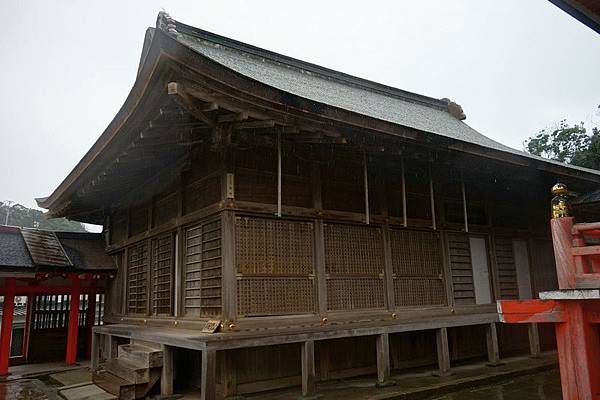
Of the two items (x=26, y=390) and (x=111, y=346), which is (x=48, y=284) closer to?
(x=26, y=390)

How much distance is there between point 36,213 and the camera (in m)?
64.0

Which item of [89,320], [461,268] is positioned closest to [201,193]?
[461,268]

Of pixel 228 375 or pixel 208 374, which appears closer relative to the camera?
pixel 208 374

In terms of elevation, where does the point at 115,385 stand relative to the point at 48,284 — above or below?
below

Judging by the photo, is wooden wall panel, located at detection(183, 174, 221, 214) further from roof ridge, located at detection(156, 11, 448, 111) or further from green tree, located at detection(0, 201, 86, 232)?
green tree, located at detection(0, 201, 86, 232)

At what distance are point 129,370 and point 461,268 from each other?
618cm

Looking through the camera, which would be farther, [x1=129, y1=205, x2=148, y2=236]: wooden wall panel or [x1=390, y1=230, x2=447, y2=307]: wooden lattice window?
[x1=129, y1=205, x2=148, y2=236]: wooden wall panel

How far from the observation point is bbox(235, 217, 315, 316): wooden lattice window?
627cm

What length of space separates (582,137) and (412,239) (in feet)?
94.5

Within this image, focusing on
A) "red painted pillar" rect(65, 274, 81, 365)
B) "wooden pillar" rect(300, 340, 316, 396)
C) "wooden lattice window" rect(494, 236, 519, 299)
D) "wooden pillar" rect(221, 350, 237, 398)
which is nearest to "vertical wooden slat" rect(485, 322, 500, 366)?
"wooden lattice window" rect(494, 236, 519, 299)

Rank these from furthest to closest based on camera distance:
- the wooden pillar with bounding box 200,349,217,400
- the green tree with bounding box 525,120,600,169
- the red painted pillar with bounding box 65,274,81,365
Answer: the green tree with bounding box 525,120,600,169 < the red painted pillar with bounding box 65,274,81,365 < the wooden pillar with bounding box 200,349,217,400

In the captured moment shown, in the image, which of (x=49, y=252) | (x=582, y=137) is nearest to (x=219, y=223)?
(x=49, y=252)

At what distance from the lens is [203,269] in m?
6.84

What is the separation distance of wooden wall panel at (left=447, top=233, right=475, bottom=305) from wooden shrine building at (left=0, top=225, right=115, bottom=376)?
27.0 feet
